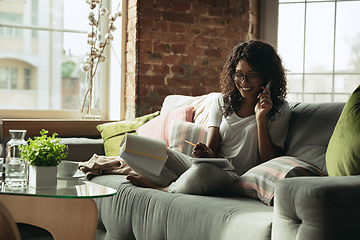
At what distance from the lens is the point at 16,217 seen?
71.3 inches

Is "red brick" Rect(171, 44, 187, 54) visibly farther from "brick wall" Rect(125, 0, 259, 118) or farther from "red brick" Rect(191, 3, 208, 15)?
"red brick" Rect(191, 3, 208, 15)

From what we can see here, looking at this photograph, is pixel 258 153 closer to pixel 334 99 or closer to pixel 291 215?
pixel 291 215

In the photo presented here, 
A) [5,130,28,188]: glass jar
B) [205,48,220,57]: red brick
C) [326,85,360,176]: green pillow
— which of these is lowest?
[5,130,28,188]: glass jar

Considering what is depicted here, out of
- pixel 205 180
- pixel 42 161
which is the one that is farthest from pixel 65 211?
pixel 205 180

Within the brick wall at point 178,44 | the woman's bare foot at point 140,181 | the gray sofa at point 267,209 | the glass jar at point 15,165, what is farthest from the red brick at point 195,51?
the glass jar at point 15,165

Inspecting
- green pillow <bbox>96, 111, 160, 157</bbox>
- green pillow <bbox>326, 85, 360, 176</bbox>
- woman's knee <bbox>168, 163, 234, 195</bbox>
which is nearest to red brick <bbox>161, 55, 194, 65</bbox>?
green pillow <bbox>96, 111, 160, 157</bbox>

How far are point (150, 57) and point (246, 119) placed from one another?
1.53 metres

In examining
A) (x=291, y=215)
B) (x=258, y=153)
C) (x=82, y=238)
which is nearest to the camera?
(x=291, y=215)

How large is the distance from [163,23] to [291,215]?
260 centimetres

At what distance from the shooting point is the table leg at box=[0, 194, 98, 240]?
65.0 inches

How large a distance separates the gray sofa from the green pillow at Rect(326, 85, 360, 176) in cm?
17

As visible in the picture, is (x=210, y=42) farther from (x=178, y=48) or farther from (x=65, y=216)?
(x=65, y=216)

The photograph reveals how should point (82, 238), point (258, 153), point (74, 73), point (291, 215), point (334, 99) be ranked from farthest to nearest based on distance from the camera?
point (74, 73) → point (334, 99) → point (258, 153) → point (82, 238) → point (291, 215)

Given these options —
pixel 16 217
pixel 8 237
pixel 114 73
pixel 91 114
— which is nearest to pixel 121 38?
pixel 114 73
